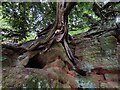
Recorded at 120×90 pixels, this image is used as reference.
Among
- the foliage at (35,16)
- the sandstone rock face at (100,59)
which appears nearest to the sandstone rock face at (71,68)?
the sandstone rock face at (100,59)

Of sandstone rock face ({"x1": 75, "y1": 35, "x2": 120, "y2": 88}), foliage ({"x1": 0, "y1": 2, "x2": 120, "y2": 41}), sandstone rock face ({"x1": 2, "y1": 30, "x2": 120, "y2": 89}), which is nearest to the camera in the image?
sandstone rock face ({"x1": 2, "y1": 30, "x2": 120, "y2": 89})

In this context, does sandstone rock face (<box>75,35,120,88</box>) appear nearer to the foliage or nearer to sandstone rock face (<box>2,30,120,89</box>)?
sandstone rock face (<box>2,30,120,89</box>)

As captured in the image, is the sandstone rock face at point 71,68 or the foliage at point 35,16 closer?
the sandstone rock face at point 71,68

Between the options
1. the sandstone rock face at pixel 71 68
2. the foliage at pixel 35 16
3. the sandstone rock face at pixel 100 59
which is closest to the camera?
the sandstone rock face at pixel 71 68

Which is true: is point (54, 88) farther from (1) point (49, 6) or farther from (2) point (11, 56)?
(1) point (49, 6)

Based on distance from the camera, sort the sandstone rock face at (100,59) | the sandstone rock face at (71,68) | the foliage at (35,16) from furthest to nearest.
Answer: the foliage at (35,16), the sandstone rock face at (100,59), the sandstone rock face at (71,68)

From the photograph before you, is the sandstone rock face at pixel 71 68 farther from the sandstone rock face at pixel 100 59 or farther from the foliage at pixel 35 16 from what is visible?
the foliage at pixel 35 16

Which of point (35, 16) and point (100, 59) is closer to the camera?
point (100, 59)

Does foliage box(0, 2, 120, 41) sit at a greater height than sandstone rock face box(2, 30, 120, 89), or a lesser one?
greater

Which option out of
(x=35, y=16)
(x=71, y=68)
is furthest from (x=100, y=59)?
(x=35, y=16)

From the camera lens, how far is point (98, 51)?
4160mm

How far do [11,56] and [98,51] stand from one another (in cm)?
163

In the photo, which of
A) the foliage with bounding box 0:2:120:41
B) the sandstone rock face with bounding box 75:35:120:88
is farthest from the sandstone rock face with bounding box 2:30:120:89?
the foliage with bounding box 0:2:120:41

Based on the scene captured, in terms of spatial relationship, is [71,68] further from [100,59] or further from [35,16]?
[35,16]
